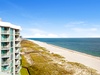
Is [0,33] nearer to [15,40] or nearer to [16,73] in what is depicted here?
[15,40]

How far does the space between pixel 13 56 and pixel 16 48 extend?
397cm

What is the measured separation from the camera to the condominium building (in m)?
44.5

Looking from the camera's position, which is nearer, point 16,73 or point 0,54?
point 0,54

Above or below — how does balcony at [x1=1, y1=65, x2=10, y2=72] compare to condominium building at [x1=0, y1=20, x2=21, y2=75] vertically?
below

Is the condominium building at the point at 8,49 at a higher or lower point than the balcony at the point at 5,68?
higher

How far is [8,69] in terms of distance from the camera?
155ft

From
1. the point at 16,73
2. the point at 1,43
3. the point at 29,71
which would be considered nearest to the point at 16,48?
the point at 16,73

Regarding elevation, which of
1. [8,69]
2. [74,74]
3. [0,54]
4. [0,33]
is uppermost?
[0,33]

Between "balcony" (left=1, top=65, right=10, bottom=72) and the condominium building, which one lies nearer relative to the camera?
the condominium building

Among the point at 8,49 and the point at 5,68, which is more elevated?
the point at 8,49

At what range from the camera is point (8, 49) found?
46.5 metres

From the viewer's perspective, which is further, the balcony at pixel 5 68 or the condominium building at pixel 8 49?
the balcony at pixel 5 68

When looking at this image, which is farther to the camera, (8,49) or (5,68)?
(8,49)

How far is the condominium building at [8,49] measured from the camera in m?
44.5
